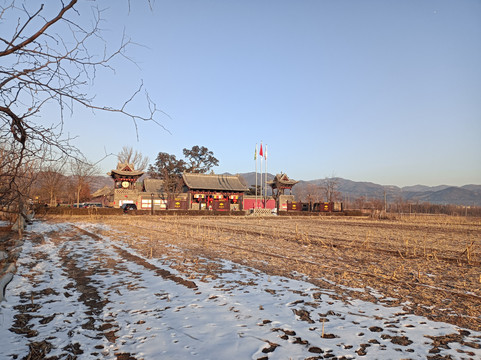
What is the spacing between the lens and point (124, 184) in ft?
141

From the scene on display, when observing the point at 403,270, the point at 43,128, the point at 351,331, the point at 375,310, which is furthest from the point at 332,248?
the point at 43,128

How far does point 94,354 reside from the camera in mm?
3236

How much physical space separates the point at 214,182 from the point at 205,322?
43.4 metres

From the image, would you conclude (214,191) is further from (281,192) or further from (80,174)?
(80,174)

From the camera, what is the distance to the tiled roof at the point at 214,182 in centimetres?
4542

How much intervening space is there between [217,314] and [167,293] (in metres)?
1.32

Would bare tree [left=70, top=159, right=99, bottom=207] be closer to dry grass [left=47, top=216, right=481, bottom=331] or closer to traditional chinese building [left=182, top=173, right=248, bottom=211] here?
dry grass [left=47, top=216, right=481, bottom=331]

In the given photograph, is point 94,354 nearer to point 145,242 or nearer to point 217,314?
point 217,314

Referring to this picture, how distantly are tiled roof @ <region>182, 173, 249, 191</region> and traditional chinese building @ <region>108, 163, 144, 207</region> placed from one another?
7.11 m

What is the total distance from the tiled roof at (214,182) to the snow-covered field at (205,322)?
38.9 m

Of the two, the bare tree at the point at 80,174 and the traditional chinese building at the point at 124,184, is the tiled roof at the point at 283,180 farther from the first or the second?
the bare tree at the point at 80,174

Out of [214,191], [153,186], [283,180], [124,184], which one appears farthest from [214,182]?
[124,184]

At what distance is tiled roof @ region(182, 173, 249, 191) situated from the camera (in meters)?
45.4

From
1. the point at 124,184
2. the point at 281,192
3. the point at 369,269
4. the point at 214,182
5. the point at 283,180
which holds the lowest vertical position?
the point at 369,269
